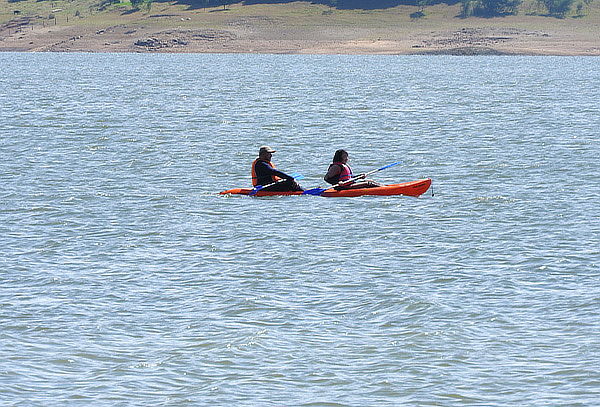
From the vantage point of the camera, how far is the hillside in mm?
143250

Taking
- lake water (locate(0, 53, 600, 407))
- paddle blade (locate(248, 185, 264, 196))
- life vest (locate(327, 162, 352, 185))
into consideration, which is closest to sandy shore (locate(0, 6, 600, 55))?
lake water (locate(0, 53, 600, 407))

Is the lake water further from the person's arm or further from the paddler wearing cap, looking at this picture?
the person's arm

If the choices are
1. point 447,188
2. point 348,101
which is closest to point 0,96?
point 348,101

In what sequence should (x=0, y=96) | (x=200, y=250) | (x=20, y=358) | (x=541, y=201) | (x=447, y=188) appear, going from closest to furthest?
(x=20, y=358) < (x=200, y=250) < (x=541, y=201) < (x=447, y=188) < (x=0, y=96)

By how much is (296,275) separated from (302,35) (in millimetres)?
131827

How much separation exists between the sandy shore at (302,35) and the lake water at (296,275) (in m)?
96.2

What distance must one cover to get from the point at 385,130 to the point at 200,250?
106ft

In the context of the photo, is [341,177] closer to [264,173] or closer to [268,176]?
[268,176]

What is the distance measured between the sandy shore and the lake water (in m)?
96.2

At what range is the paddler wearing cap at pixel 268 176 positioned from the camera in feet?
99.7

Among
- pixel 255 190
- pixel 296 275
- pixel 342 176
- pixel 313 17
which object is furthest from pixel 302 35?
pixel 296 275

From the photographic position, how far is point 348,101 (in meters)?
76.1

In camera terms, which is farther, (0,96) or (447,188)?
(0,96)

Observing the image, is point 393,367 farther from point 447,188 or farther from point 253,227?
point 447,188
